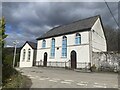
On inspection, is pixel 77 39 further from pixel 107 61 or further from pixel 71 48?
pixel 107 61

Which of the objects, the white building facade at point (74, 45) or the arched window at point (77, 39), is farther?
the arched window at point (77, 39)

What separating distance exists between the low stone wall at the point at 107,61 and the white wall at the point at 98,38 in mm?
2516

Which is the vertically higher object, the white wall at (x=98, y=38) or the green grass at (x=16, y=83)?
the white wall at (x=98, y=38)

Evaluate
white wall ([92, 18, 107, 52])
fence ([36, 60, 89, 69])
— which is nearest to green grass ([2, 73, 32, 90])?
fence ([36, 60, 89, 69])

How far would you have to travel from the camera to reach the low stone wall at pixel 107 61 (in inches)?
758

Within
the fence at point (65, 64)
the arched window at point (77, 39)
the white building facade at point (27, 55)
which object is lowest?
the fence at point (65, 64)

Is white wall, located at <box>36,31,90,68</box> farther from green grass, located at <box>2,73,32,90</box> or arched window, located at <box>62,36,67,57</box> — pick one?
green grass, located at <box>2,73,32,90</box>

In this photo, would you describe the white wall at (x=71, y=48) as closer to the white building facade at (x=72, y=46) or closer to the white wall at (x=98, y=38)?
the white building facade at (x=72, y=46)

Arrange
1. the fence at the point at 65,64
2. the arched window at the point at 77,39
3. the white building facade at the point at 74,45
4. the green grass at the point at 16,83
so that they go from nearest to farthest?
the green grass at the point at 16,83 → the fence at the point at 65,64 → the white building facade at the point at 74,45 → the arched window at the point at 77,39

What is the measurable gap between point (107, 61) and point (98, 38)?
6.87m

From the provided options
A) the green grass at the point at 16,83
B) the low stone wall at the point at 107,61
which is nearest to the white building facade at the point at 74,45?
the low stone wall at the point at 107,61

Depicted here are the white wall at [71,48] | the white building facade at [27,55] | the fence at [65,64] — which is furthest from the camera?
the white building facade at [27,55]

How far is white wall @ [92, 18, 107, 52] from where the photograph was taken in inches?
938

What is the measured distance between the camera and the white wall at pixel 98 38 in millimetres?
23828
